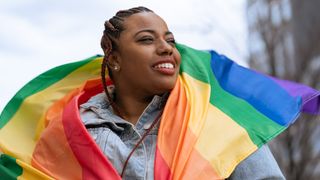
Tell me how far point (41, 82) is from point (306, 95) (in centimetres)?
147

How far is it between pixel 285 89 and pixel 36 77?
1398mm

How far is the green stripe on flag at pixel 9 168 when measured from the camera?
285 centimetres

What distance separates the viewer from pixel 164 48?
272cm

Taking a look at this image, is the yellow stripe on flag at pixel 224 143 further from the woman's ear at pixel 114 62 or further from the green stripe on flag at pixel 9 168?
the green stripe on flag at pixel 9 168

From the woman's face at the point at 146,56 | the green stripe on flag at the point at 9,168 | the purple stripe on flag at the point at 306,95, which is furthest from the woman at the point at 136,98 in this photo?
the purple stripe on flag at the point at 306,95

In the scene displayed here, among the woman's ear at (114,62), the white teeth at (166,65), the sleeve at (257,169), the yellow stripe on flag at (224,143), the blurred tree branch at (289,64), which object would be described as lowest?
the blurred tree branch at (289,64)

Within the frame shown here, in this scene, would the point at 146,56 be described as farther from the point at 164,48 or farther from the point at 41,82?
the point at 41,82

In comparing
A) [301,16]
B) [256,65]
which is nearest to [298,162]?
[256,65]

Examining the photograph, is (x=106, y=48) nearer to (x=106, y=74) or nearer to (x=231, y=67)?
(x=106, y=74)

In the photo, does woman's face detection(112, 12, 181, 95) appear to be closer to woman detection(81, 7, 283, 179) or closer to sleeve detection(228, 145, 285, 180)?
woman detection(81, 7, 283, 179)

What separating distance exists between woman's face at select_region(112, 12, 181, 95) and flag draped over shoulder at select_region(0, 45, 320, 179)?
0.10 meters

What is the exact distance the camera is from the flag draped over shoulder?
99.7 inches

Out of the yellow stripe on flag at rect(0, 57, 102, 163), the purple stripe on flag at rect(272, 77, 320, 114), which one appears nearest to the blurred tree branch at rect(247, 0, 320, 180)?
the purple stripe on flag at rect(272, 77, 320, 114)

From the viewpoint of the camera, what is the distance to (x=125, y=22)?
287 centimetres
